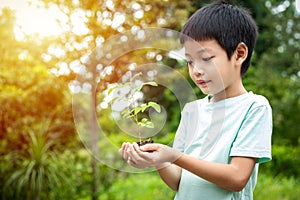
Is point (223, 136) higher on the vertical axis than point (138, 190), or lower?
higher

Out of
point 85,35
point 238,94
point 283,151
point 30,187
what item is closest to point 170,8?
point 85,35

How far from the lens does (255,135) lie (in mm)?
1241

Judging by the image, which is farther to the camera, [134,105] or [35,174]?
[35,174]

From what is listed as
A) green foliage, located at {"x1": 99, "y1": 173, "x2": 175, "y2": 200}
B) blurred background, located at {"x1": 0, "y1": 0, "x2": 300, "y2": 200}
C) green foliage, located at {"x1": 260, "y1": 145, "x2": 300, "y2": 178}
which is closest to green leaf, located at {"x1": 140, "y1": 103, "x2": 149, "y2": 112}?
blurred background, located at {"x1": 0, "y1": 0, "x2": 300, "y2": 200}

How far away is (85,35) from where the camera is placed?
5020 millimetres

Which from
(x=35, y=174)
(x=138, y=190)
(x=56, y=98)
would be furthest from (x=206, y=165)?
(x=138, y=190)

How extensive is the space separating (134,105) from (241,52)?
0.32 metres

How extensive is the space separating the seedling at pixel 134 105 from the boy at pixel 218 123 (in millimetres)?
103

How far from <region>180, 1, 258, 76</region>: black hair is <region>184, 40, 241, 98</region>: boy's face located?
0.02 metres

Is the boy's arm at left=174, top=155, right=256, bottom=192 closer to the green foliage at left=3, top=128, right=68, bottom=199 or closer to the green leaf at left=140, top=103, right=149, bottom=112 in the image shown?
the green leaf at left=140, top=103, right=149, bottom=112

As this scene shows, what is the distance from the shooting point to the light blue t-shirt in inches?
48.9

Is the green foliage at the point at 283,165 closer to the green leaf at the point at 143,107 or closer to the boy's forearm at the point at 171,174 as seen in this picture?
the boy's forearm at the point at 171,174

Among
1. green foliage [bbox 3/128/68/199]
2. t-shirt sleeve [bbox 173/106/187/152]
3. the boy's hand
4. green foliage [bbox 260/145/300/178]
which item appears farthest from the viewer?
green foliage [bbox 260/145/300/178]

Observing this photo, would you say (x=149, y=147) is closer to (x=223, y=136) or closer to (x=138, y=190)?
(x=223, y=136)
